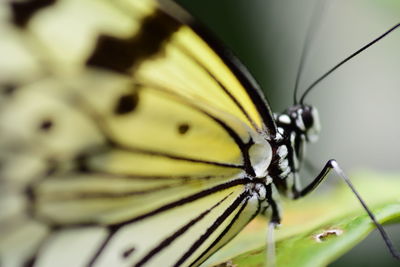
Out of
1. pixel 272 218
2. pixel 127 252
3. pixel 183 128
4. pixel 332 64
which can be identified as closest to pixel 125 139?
pixel 183 128

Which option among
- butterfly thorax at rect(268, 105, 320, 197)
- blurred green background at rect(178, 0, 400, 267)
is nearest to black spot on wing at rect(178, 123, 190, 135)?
butterfly thorax at rect(268, 105, 320, 197)

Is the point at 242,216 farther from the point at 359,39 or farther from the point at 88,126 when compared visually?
the point at 359,39

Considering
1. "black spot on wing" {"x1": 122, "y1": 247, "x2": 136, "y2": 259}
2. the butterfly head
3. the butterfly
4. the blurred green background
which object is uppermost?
the blurred green background

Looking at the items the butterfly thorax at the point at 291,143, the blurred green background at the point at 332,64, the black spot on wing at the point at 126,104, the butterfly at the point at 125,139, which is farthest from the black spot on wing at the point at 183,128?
the blurred green background at the point at 332,64

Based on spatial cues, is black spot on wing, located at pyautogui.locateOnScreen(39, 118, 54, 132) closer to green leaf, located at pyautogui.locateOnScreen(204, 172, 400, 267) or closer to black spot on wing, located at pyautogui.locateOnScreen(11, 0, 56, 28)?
black spot on wing, located at pyautogui.locateOnScreen(11, 0, 56, 28)

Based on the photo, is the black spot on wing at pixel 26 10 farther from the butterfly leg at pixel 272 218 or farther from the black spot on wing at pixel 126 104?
the butterfly leg at pixel 272 218

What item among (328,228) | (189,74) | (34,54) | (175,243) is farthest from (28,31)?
(328,228)

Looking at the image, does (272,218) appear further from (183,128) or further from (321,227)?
(183,128)
